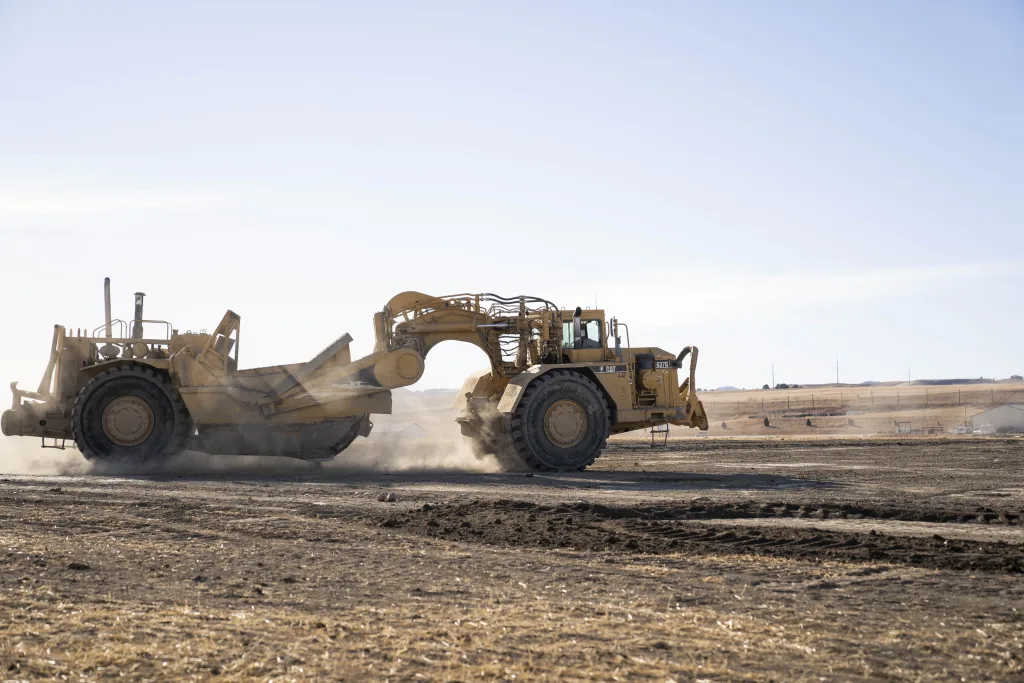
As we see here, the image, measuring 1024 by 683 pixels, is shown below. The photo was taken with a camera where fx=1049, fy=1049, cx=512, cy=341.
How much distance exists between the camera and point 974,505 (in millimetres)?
12961

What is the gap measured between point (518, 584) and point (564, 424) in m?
11.8

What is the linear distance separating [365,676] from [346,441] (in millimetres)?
15658

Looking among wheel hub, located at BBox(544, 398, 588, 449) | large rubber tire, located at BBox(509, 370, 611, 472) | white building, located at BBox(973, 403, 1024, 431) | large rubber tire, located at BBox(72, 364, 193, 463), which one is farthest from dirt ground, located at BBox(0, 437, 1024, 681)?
white building, located at BBox(973, 403, 1024, 431)

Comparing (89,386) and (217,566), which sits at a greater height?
(89,386)

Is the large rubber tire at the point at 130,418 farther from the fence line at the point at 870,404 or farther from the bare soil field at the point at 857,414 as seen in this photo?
the fence line at the point at 870,404

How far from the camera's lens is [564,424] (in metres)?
20.1

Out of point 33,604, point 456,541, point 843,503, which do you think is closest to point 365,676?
point 33,604

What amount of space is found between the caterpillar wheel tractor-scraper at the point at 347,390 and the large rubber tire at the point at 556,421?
1.0 inches

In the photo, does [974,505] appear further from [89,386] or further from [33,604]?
[89,386]

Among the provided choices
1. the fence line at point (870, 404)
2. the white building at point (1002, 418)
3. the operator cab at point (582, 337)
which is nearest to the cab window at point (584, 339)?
the operator cab at point (582, 337)

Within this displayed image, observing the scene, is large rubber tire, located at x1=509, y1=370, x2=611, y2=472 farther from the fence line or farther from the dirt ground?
the fence line

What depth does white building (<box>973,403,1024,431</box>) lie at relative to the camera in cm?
4531

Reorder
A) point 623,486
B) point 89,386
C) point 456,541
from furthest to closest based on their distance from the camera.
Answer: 1. point 89,386
2. point 623,486
3. point 456,541

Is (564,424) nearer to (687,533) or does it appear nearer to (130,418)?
(130,418)
